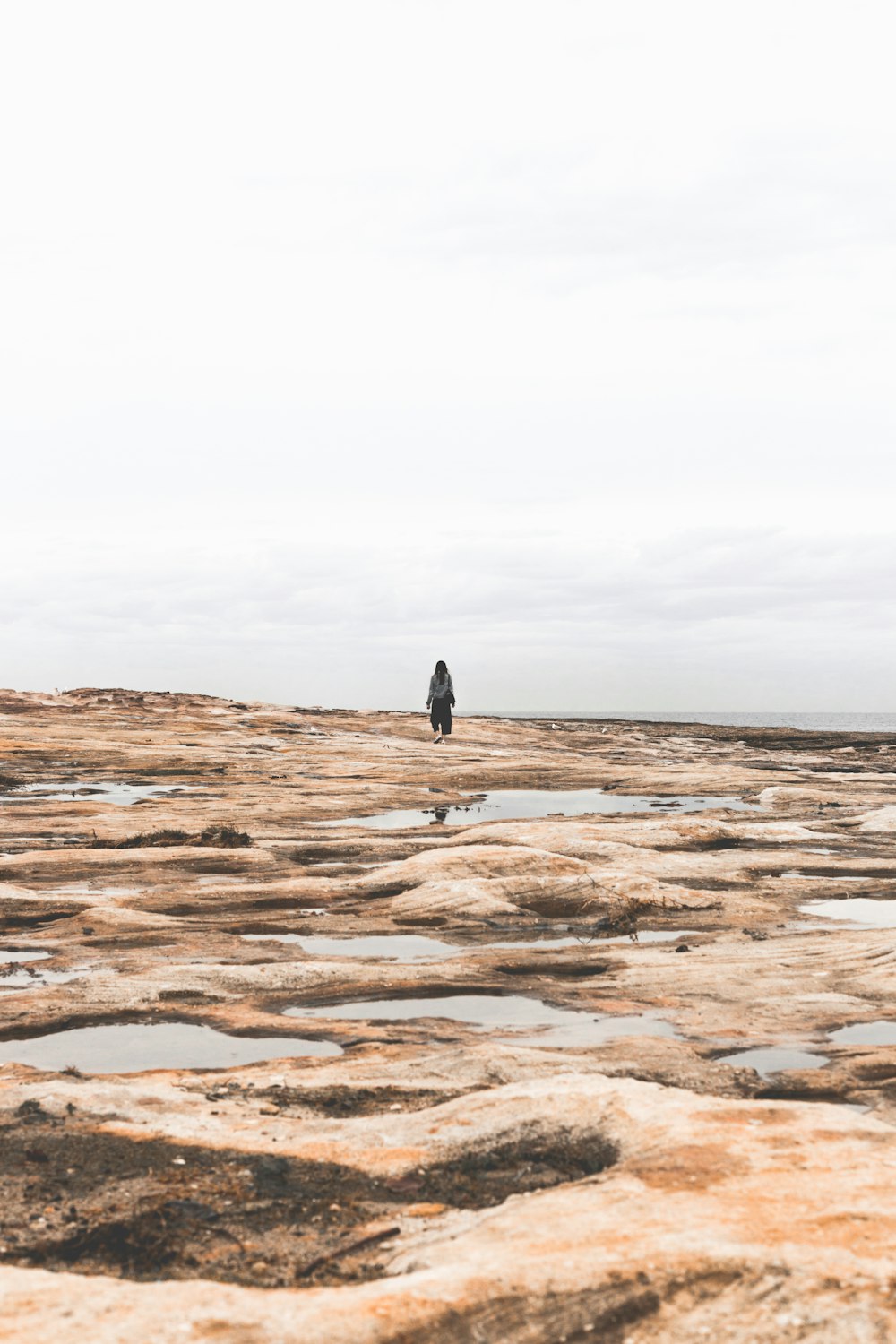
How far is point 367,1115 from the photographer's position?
22.7 feet

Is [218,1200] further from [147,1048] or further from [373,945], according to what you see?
[373,945]

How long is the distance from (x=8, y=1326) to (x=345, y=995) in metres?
6.35

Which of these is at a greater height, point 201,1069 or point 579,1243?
point 579,1243

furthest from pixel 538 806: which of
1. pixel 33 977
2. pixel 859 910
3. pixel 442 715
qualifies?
pixel 442 715

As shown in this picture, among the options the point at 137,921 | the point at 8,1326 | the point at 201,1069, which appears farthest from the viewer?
the point at 137,921

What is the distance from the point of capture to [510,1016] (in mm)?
9633

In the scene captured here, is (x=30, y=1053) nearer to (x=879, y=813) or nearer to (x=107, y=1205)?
(x=107, y=1205)

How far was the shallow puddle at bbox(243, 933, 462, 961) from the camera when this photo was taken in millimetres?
11891

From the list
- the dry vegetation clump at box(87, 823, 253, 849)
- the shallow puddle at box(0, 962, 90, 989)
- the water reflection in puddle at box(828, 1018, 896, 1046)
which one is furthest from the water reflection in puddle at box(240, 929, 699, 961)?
the dry vegetation clump at box(87, 823, 253, 849)

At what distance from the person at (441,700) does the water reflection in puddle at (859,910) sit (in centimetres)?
2784

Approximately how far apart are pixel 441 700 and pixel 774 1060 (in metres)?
35.0

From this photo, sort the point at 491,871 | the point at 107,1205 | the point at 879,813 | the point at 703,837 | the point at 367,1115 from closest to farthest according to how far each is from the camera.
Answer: the point at 107,1205
the point at 367,1115
the point at 491,871
the point at 703,837
the point at 879,813

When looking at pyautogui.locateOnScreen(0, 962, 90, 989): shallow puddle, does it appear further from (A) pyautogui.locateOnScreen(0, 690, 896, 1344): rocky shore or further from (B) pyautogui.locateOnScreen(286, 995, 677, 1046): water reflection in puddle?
(B) pyautogui.locateOnScreen(286, 995, 677, 1046): water reflection in puddle

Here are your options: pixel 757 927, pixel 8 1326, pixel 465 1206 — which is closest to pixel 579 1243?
pixel 465 1206
